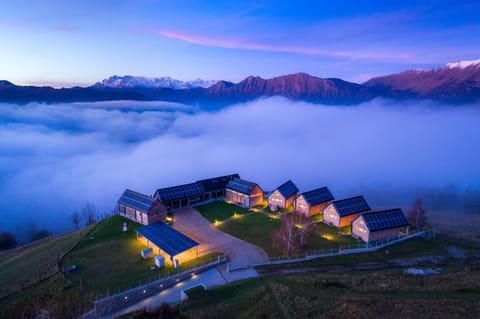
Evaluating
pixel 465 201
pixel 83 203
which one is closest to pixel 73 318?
pixel 83 203

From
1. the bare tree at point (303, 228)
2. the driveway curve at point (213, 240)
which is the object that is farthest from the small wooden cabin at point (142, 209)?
Result: the bare tree at point (303, 228)

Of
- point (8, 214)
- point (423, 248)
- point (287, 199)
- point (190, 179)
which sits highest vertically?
point (287, 199)

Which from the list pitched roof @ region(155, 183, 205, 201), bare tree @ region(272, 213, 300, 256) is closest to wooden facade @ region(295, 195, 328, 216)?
bare tree @ region(272, 213, 300, 256)

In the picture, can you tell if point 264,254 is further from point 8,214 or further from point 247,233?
point 8,214

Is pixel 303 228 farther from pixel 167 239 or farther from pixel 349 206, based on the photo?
pixel 167 239

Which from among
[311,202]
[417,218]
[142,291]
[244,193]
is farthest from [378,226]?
[142,291]

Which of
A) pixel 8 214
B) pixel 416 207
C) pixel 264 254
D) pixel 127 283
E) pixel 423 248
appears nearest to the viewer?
pixel 127 283

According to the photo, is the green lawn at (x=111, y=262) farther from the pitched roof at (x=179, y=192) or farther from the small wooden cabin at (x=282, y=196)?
the small wooden cabin at (x=282, y=196)
